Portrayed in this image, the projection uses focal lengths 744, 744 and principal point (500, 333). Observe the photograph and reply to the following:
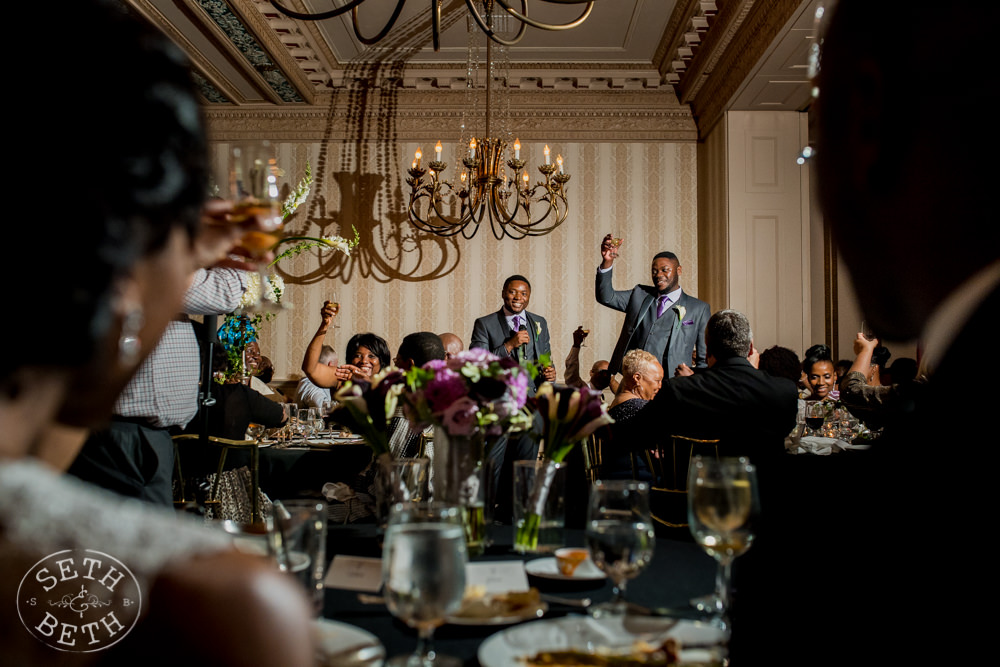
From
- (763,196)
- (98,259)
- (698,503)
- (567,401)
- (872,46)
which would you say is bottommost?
(698,503)

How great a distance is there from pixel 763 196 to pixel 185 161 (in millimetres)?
6419

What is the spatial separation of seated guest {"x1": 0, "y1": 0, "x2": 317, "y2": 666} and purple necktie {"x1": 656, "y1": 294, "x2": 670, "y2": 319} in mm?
5233

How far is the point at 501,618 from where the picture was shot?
40.6 inches

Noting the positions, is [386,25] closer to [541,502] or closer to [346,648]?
[541,502]

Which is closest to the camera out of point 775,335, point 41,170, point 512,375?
point 41,170

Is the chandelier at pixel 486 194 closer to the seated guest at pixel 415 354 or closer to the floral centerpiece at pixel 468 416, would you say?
the seated guest at pixel 415 354

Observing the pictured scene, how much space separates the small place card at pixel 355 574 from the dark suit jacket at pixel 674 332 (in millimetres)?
4326

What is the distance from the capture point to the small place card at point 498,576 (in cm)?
122

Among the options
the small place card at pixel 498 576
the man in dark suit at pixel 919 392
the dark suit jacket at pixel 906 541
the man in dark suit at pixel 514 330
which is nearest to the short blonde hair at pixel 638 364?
the man in dark suit at pixel 514 330

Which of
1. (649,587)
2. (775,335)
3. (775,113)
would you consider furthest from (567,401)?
(775,113)

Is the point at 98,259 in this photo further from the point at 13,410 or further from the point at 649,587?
the point at 649,587

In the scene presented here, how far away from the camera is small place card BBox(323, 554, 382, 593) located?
1.24 m

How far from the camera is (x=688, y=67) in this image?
6.37 metres

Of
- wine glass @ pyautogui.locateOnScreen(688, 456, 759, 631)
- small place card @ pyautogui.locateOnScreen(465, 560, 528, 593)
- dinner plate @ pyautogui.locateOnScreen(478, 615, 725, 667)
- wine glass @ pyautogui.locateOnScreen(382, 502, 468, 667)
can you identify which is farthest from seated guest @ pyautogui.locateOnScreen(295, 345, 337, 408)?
wine glass @ pyautogui.locateOnScreen(382, 502, 468, 667)
